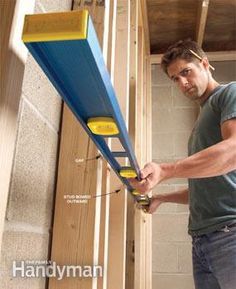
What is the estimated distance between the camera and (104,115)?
21.4 inches

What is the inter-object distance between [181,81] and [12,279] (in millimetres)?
1212

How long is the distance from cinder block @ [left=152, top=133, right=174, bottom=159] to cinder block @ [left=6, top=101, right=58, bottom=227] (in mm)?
1799

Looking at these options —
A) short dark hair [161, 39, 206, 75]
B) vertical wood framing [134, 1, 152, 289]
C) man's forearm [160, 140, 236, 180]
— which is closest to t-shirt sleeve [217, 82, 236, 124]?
man's forearm [160, 140, 236, 180]

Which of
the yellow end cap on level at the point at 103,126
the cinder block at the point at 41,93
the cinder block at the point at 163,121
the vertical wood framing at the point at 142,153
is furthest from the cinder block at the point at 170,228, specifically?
the yellow end cap on level at the point at 103,126

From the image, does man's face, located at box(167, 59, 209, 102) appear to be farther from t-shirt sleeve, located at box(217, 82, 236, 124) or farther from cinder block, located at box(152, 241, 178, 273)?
cinder block, located at box(152, 241, 178, 273)

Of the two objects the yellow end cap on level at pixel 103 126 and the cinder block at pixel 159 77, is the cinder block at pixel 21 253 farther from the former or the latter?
the cinder block at pixel 159 77

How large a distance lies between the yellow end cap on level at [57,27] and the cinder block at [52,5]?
0.36 m

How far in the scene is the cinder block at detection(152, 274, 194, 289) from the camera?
7.44 feet

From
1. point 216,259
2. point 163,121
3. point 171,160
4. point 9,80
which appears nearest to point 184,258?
point 171,160

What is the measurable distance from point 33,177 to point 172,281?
1928mm

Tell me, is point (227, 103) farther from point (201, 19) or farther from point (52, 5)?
point (201, 19)

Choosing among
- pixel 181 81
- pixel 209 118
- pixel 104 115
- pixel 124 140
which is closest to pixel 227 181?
pixel 209 118

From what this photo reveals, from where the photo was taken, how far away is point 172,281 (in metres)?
2.28

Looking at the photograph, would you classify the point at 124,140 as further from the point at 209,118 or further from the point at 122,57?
the point at 209,118
